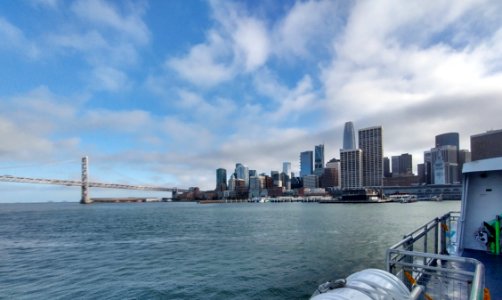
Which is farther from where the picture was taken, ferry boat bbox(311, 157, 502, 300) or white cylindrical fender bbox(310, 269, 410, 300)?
ferry boat bbox(311, 157, 502, 300)

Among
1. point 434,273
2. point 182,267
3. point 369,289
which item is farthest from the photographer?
point 182,267

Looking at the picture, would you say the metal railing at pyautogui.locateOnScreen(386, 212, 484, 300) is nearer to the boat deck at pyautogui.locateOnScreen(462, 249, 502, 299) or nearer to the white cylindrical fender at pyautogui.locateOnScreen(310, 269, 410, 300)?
the boat deck at pyautogui.locateOnScreen(462, 249, 502, 299)

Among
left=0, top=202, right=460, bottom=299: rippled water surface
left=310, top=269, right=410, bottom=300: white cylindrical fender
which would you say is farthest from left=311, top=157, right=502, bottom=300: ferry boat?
left=0, top=202, right=460, bottom=299: rippled water surface

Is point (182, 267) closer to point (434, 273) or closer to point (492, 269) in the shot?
point (434, 273)

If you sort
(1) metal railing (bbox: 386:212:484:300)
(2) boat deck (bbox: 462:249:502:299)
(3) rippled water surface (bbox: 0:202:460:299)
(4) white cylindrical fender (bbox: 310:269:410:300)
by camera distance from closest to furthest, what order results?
(4) white cylindrical fender (bbox: 310:269:410:300) < (1) metal railing (bbox: 386:212:484:300) < (2) boat deck (bbox: 462:249:502:299) < (3) rippled water surface (bbox: 0:202:460:299)

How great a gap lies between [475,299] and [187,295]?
13.8 m

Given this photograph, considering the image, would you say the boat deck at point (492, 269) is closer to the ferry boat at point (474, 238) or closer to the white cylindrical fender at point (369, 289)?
the ferry boat at point (474, 238)

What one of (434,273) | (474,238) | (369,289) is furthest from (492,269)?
(369,289)

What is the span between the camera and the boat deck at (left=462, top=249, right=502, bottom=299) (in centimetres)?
770

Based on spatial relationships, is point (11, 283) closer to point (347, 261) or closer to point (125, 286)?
point (125, 286)

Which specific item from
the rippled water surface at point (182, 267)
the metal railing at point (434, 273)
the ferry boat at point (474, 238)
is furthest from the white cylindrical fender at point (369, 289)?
the rippled water surface at point (182, 267)

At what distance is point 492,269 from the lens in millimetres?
9391

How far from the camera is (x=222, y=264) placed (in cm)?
2111

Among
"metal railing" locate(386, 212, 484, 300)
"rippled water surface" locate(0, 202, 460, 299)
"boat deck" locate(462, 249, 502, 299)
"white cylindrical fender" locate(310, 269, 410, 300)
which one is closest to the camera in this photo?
"white cylindrical fender" locate(310, 269, 410, 300)
